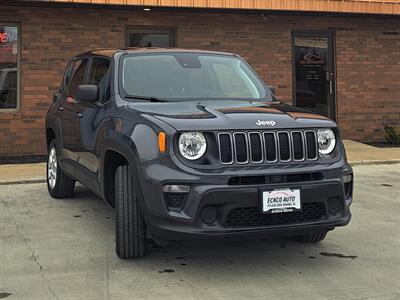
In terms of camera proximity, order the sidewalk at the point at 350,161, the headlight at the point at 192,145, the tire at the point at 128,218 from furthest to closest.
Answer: the sidewalk at the point at 350,161, the tire at the point at 128,218, the headlight at the point at 192,145

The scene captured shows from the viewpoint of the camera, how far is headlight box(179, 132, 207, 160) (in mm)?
3990

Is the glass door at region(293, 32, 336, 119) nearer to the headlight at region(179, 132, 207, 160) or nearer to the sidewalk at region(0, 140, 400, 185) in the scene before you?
the sidewalk at region(0, 140, 400, 185)

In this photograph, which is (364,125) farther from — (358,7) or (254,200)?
(254,200)

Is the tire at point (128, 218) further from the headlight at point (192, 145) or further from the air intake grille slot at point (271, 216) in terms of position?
the air intake grille slot at point (271, 216)

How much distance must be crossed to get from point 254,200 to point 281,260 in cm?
95

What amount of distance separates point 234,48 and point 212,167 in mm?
8690

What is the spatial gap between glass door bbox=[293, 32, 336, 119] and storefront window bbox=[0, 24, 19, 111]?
643 cm

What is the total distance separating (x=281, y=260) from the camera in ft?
15.1

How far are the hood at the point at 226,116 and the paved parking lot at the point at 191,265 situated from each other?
92 centimetres

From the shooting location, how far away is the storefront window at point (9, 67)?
1084cm

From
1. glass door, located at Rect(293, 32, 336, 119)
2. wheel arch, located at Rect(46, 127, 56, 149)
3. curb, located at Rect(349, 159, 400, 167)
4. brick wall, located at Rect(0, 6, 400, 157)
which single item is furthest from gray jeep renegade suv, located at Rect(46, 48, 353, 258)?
glass door, located at Rect(293, 32, 336, 119)

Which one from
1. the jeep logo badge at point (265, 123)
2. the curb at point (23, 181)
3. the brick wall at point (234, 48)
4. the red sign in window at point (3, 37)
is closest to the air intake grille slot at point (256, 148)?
the jeep logo badge at point (265, 123)

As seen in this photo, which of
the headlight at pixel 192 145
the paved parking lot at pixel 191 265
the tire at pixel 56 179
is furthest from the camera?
the tire at pixel 56 179

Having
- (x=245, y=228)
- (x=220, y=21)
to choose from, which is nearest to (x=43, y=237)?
(x=245, y=228)
